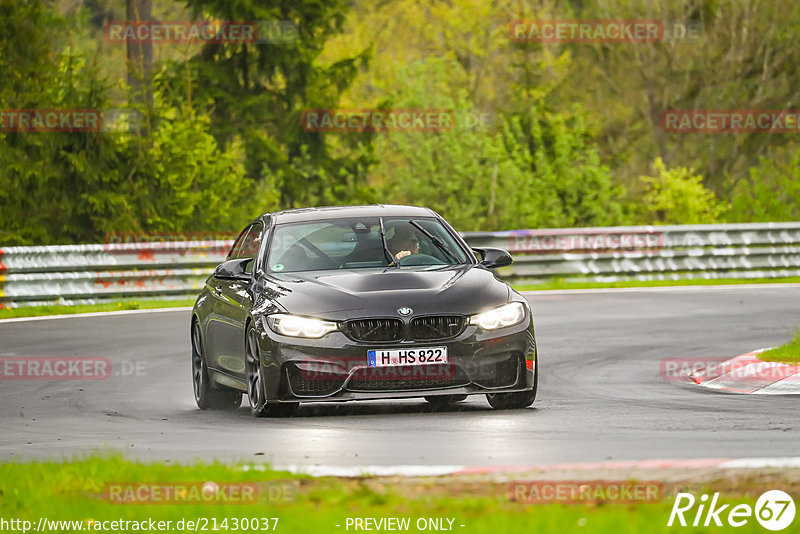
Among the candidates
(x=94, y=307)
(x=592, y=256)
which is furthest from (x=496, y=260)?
(x=592, y=256)

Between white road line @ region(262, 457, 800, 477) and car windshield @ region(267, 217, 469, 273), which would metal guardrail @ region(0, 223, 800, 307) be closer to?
car windshield @ region(267, 217, 469, 273)

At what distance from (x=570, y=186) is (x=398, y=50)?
22499mm

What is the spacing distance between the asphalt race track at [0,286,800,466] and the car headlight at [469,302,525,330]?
2.13ft

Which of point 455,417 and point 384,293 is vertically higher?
point 384,293

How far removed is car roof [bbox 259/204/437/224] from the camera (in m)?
12.9

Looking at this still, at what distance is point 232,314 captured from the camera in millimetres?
12617

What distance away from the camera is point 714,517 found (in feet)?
22.2

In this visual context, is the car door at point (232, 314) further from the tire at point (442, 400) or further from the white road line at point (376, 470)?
the white road line at point (376, 470)

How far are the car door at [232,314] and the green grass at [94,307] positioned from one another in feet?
37.7

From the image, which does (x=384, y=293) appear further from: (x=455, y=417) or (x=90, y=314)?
(x=90, y=314)

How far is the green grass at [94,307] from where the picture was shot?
24562mm

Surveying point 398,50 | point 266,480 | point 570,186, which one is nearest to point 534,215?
point 570,186

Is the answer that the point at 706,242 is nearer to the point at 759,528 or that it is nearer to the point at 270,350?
the point at 270,350

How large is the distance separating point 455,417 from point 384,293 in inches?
39.7
